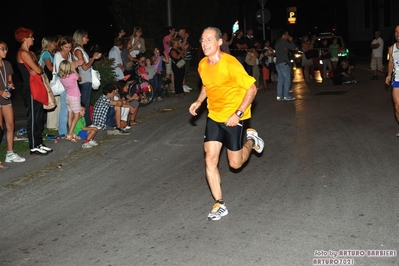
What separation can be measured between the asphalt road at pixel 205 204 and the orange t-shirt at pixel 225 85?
118cm

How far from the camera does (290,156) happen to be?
9641mm

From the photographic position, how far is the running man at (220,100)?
21.4 ft

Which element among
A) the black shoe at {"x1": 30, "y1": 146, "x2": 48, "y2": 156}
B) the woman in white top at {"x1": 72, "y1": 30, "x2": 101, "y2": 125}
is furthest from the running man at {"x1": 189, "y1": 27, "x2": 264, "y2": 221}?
the woman in white top at {"x1": 72, "y1": 30, "x2": 101, "y2": 125}

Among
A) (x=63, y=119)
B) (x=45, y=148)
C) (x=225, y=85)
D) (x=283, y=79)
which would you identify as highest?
(x=225, y=85)

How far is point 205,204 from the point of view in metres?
7.26

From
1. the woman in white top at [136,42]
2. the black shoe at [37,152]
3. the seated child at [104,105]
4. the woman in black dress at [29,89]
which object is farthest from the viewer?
the woman in white top at [136,42]

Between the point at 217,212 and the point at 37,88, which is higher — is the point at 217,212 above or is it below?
below

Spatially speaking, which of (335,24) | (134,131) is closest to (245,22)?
(134,131)

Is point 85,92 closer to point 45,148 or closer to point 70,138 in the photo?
point 70,138

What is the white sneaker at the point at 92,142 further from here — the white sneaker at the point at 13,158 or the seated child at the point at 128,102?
the white sneaker at the point at 13,158

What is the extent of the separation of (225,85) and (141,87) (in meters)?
9.46

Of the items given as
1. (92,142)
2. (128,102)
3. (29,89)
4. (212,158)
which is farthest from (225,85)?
(128,102)

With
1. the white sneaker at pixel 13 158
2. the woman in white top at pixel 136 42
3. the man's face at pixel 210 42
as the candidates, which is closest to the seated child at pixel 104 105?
the white sneaker at pixel 13 158

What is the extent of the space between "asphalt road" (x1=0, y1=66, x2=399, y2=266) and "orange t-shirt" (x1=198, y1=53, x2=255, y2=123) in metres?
1.18
